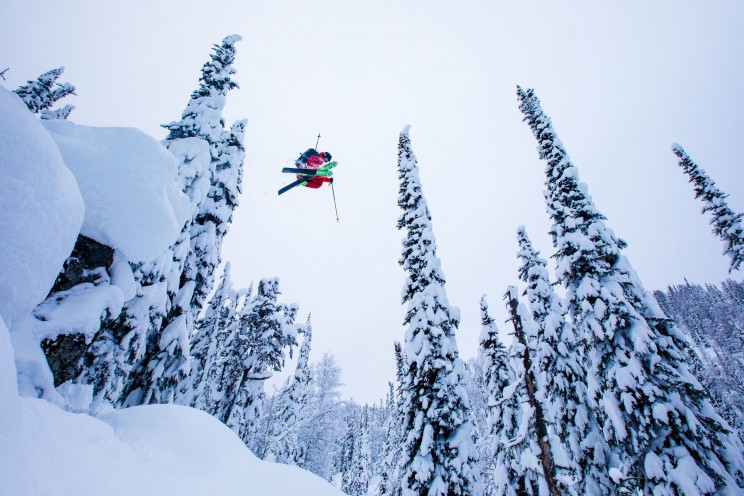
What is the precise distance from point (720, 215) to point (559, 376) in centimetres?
1149

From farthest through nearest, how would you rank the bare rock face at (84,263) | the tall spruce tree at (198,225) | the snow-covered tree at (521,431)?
the tall spruce tree at (198,225), the snow-covered tree at (521,431), the bare rock face at (84,263)

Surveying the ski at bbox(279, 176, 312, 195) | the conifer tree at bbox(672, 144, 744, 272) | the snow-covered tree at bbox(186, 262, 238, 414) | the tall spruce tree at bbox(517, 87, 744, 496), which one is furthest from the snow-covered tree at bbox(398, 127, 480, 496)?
the conifer tree at bbox(672, 144, 744, 272)

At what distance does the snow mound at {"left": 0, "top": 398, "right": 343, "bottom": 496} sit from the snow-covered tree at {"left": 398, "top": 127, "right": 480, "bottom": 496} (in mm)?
5720

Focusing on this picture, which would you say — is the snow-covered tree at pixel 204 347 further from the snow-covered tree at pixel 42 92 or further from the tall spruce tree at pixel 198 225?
the snow-covered tree at pixel 42 92

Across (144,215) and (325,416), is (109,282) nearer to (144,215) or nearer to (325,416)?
(144,215)

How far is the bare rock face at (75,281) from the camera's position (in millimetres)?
5188

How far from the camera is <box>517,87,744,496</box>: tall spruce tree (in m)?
8.95

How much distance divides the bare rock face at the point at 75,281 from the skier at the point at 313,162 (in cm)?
1522

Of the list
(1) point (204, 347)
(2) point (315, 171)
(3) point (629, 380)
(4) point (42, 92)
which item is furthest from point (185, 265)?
(4) point (42, 92)

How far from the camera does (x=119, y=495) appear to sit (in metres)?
3.33

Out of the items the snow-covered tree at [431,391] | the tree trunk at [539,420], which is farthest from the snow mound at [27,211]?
the tree trunk at [539,420]

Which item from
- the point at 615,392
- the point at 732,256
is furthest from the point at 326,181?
the point at 732,256

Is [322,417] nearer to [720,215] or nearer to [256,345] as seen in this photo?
[256,345]

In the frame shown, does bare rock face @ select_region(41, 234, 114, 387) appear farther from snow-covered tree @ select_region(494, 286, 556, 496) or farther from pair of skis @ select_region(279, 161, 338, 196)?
pair of skis @ select_region(279, 161, 338, 196)
